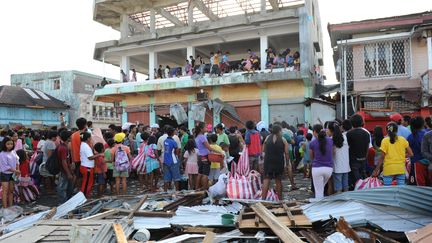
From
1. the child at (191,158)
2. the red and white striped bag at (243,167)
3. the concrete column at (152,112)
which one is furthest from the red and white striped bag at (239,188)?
the concrete column at (152,112)

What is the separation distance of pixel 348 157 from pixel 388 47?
1030 centimetres

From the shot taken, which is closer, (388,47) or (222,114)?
(388,47)

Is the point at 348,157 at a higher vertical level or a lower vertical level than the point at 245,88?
lower

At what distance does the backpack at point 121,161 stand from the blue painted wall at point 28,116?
26118 millimetres

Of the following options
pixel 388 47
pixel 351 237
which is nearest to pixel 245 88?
pixel 388 47

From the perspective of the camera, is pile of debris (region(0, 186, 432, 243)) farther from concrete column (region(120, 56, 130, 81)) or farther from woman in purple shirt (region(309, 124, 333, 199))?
concrete column (region(120, 56, 130, 81))

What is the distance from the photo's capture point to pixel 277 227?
176 inches

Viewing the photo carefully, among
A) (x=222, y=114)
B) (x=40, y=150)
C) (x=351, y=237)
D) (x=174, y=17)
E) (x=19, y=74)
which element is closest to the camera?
(x=351, y=237)

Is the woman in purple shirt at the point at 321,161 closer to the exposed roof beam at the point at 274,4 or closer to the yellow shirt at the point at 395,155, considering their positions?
the yellow shirt at the point at 395,155

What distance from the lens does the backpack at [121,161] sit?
847cm

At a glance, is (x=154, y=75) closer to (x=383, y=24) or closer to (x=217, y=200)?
(x=383, y=24)

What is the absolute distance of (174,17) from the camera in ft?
76.4

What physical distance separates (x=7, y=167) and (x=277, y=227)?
589 centimetres

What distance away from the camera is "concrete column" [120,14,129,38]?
22500 mm
